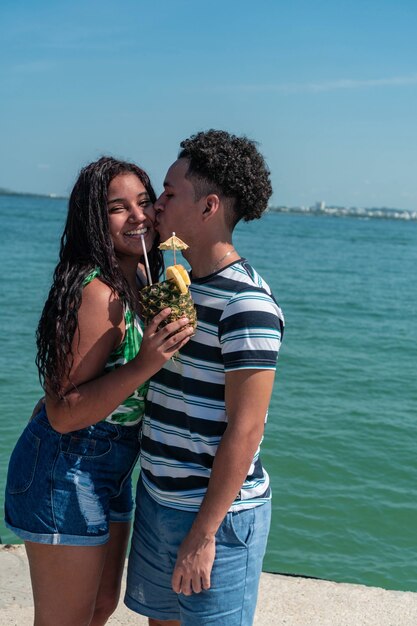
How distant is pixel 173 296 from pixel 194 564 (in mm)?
919

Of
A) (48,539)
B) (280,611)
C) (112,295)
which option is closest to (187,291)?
(112,295)

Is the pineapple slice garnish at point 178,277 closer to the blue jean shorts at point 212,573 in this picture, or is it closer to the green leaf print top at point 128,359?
the green leaf print top at point 128,359

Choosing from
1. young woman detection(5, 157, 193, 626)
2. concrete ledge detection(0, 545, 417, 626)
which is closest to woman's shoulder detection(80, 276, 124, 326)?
young woman detection(5, 157, 193, 626)

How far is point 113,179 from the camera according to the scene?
9.85ft

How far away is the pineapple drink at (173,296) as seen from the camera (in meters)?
2.55

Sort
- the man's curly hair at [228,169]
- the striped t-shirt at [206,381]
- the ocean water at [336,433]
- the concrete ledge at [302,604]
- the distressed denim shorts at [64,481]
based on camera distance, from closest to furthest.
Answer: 1. the striped t-shirt at [206,381]
2. the man's curly hair at [228,169]
3. the distressed denim shorts at [64,481]
4. the concrete ledge at [302,604]
5. the ocean water at [336,433]

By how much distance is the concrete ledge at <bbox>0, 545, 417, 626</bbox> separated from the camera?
159 inches

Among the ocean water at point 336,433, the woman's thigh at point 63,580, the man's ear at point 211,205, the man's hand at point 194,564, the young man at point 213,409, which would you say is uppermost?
the man's ear at point 211,205

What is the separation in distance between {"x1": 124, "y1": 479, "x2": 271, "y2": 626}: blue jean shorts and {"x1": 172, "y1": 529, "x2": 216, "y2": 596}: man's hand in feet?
0.17

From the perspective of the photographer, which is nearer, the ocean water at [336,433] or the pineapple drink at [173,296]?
the pineapple drink at [173,296]

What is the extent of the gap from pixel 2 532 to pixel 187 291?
4988 mm

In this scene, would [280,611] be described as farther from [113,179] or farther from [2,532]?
[2,532]

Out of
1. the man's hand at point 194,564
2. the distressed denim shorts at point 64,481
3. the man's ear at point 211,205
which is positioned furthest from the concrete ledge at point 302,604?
the man's ear at point 211,205

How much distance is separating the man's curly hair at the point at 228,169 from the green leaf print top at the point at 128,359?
0.52 m
